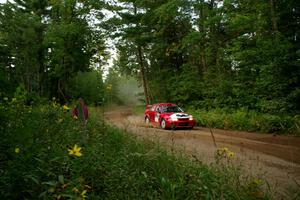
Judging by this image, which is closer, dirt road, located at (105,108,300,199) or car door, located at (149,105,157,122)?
dirt road, located at (105,108,300,199)

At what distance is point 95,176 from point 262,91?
1380 cm

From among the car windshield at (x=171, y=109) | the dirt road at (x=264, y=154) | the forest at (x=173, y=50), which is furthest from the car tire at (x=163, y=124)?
the dirt road at (x=264, y=154)

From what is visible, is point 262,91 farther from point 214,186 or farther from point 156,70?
point 156,70

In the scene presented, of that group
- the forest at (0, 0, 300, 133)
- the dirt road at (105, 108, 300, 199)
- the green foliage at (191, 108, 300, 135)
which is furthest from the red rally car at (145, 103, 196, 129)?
the dirt road at (105, 108, 300, 199)

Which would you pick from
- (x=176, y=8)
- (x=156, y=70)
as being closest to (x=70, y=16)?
(x=176, y=8)

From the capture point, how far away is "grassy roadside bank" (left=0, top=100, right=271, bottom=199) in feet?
7.73

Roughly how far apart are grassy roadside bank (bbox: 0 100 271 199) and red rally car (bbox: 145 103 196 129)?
9987mm

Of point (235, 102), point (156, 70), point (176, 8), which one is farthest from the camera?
point (156, 70)

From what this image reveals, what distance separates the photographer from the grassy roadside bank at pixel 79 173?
2.36m

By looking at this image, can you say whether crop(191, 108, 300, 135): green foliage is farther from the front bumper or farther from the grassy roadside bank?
the grassy roadside bank

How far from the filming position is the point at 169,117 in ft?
49.5

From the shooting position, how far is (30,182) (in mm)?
2453

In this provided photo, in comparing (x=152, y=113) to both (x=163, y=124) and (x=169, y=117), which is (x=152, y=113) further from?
(x=169, y=117)

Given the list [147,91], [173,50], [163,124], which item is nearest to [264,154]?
[163,124]
